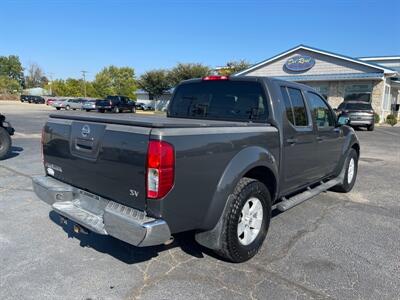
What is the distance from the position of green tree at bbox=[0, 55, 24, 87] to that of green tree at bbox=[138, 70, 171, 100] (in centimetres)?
9089

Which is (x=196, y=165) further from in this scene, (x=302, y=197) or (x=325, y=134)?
(x=325, y=134)

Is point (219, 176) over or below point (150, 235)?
over

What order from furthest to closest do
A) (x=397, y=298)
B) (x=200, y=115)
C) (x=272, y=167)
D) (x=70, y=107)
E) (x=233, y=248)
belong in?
(x=70, y=107) < (x=200, y=115) < (x=272, y=167) < (x=233, y=248) < (x=397, y=298)

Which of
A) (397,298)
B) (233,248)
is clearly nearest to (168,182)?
(233,248)

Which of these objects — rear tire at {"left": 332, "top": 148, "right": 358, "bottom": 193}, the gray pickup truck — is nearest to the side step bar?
the gray pickup truck

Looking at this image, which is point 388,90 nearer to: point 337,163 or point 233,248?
point 337,163

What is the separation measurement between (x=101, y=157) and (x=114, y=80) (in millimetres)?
102667

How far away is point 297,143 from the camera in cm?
448

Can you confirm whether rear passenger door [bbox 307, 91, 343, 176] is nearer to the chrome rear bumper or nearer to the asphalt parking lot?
the asphalt parking lot

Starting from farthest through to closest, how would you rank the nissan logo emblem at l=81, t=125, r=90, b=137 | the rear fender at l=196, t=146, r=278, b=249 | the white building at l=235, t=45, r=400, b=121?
the white building at l=235, t=45, r=400, b=121 → the nissan logo emblem at l=81, t=125, r=90, b=137 → the rear fender at l=196, t=146, r=278, b=249

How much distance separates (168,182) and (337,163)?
408cm

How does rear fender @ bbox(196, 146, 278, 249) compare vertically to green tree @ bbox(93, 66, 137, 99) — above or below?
below

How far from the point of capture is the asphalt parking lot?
3.09 m

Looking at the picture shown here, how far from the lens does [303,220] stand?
4.98 m
